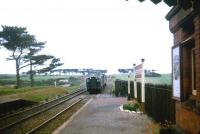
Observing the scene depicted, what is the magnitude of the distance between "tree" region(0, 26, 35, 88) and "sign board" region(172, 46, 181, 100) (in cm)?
5181

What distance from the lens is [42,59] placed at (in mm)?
69125

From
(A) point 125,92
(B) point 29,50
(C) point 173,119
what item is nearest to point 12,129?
(C) point 173,119

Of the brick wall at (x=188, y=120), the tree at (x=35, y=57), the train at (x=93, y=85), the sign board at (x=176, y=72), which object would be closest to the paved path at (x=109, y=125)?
the sign board at (x=176, y=72)

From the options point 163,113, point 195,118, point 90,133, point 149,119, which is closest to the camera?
point 195,118

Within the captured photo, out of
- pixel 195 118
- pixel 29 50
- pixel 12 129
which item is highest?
pixel 29 50

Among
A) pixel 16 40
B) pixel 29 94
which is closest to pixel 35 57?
pixel 16 40

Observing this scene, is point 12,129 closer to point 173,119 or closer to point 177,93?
point 173,119

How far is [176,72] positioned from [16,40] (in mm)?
54625

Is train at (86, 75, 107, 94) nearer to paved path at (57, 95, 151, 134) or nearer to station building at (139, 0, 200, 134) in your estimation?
paved path at (57, 95, 151, 134)

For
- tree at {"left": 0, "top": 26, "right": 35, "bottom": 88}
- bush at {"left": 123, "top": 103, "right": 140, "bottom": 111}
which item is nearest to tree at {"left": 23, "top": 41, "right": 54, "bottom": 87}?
tree at {"left": 0, "top": 26, "right": 35, "bottom": 88}

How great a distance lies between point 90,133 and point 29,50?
5605 cm

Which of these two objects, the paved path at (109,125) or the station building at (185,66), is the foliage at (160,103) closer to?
the paved path at (109,125)

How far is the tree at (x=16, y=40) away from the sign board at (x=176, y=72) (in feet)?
170

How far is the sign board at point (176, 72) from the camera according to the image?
30.2 ft
